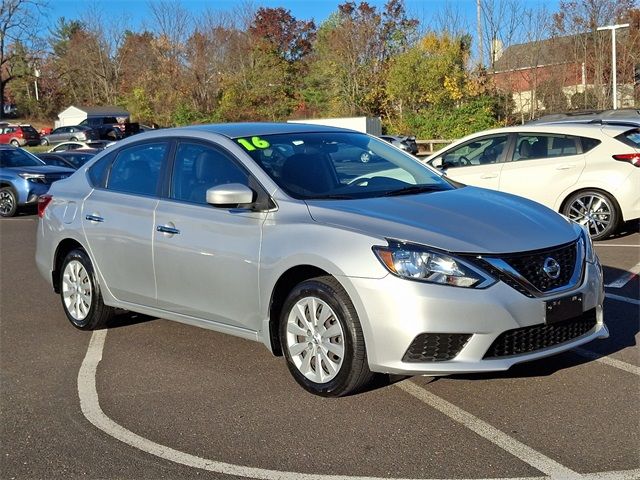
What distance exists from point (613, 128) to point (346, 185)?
6.15m

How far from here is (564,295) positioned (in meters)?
4.33

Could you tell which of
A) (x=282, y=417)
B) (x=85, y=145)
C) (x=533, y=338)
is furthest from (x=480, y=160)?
(x=85, y=145)

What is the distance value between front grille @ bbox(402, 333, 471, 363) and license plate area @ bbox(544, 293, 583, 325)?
492mm

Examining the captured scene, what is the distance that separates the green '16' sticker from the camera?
527cm

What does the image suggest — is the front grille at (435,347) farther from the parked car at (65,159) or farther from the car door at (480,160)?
the parked car at (65,159)

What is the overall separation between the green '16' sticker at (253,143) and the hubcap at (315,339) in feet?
4.18

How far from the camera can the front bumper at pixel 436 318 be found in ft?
13.3

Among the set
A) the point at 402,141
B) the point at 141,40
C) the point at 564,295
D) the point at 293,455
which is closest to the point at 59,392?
the point at 293,455

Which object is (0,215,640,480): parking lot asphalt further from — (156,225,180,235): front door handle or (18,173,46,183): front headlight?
(18,173,46,183): front headlight

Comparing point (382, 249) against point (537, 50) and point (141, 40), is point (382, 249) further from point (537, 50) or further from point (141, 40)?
point (141, 40)

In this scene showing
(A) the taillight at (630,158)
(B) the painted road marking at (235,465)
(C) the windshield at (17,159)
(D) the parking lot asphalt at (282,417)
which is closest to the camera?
(B) the painted road marking at (235,465)

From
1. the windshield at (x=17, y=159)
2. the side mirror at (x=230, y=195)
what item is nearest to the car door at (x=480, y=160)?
the side mirror at (x=230, y=195)

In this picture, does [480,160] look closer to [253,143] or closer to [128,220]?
[253,143]

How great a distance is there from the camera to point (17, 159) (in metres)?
16.9
